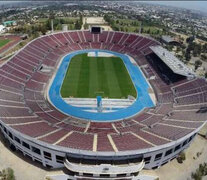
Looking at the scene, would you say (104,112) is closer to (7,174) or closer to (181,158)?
(181,158)

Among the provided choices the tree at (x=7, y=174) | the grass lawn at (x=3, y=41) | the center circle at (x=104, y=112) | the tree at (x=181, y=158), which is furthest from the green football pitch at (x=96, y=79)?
the grass lawn at (x=3, y=41)

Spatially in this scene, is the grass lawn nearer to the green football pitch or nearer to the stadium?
the stadium

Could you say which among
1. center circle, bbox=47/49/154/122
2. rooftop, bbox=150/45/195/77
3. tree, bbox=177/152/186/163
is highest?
rooftop, bbox=150/45/195/77

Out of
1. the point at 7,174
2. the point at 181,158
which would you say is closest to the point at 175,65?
the point at 181,158

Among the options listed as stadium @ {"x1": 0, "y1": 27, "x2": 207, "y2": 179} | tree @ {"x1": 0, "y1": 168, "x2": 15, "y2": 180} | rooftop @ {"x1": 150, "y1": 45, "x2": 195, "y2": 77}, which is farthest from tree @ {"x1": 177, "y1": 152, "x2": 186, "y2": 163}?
tree @ {"x1": 0, "y1": 168, "x2": 15, "y2": 180}

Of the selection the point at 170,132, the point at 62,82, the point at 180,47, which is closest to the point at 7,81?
the point at 62,82

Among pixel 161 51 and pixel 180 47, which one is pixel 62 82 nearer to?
pixel 161 51
